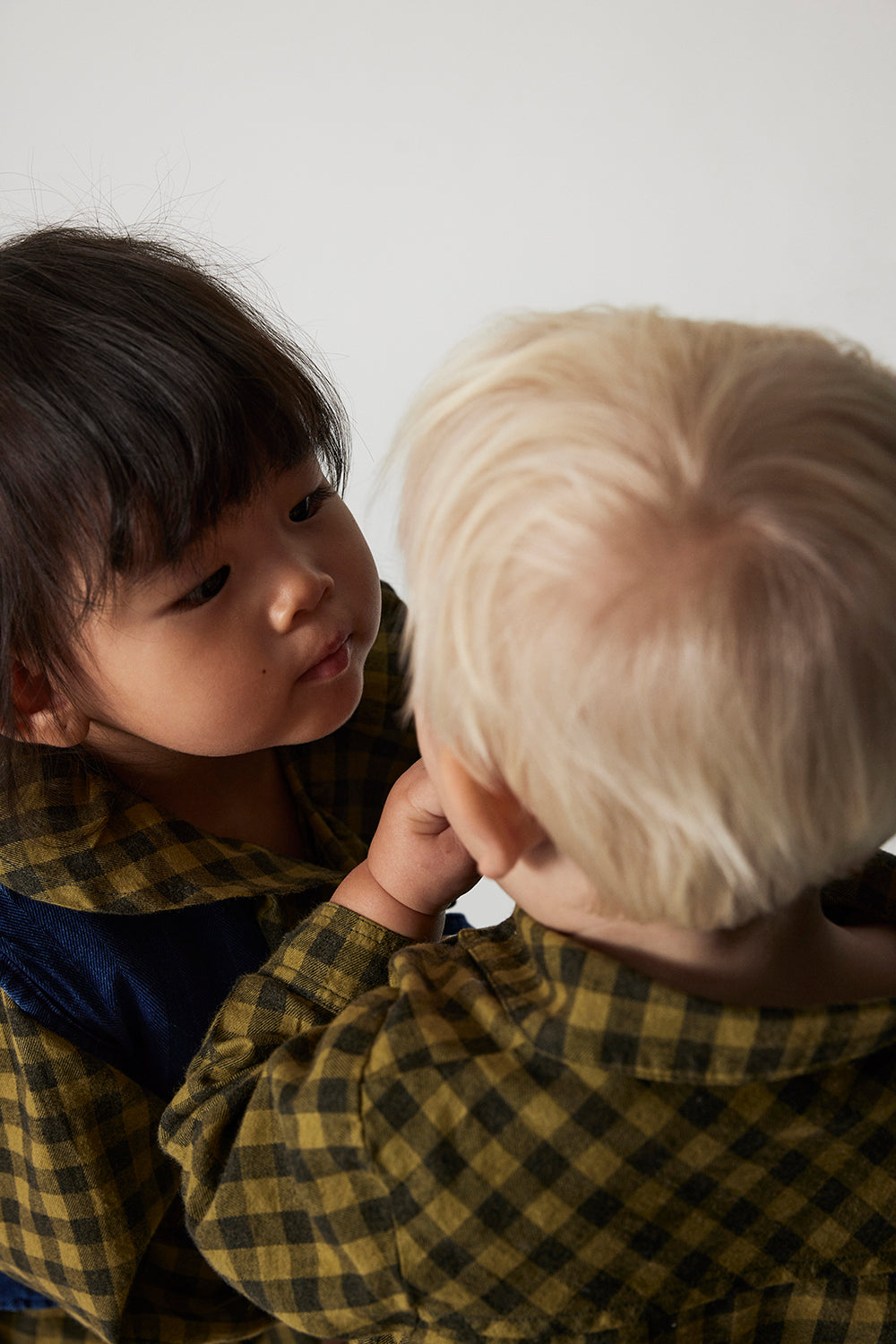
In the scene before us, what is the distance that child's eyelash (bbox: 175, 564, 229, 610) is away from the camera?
522mm

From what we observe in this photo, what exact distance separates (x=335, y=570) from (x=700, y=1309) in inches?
13.4

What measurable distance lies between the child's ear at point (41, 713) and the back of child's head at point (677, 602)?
0.24m

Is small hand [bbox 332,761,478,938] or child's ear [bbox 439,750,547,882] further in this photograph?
small hand [bbox 332,761,478,938]

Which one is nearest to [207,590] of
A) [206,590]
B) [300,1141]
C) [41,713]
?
[206,590]

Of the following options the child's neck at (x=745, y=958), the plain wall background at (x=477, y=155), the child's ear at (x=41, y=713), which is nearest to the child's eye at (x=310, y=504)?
the child's ear at (x=41, y=713)

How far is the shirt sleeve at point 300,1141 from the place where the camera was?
16.7 inches

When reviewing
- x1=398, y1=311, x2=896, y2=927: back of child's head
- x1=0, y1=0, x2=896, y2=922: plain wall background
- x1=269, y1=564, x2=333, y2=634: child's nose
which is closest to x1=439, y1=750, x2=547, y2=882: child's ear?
x1=398, y1=311, x2=896, y2=927: back of child's head

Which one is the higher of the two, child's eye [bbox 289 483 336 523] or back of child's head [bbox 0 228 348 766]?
back of child's head [bbox 0 228 348 766]

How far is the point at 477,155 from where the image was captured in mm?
1112

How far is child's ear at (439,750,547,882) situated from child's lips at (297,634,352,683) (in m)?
0.18

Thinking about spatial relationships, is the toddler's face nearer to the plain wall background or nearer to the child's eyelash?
the child's eyelash

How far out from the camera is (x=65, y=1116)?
21.3 inches

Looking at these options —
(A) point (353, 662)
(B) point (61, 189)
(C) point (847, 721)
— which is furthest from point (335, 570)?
(B) point (61, 189)

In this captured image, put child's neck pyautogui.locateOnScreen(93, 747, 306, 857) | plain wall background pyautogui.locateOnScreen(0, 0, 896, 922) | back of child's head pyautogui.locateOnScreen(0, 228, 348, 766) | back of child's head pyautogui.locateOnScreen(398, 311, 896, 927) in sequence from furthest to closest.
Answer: plain wall background pyautogui.locateOnScreen(0, 0, 896, 922) < child's neck pyautogui.locateOnScreen(93, 747, 306, 857) < back of child's head pyautogui.locateOnScreen(0, 228, 348, 766) < back of child's head pyautogui.locateOnScreen(398, 311, 896, 927)
